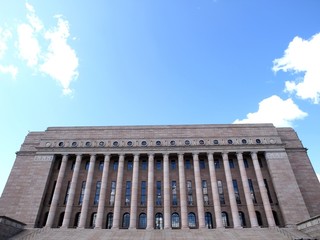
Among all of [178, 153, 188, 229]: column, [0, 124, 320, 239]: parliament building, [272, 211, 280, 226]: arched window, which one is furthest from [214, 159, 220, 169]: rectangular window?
[272, 211, 280, 226]: arched window

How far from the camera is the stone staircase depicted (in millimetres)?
31330

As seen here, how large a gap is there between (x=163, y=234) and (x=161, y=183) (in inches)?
418

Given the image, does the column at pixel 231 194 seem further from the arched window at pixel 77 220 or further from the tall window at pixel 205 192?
the arched window at pixel 77 220

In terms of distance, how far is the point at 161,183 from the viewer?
42.5 meters

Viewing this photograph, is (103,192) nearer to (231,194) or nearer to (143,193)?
(143,193)

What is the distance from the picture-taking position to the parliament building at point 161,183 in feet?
121

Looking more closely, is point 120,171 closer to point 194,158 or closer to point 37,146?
point 194,158

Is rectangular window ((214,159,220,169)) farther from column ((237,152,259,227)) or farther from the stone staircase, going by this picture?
the stone staircase

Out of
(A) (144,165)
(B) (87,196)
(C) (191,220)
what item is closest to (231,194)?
(C) (191,220)

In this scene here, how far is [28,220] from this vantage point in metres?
37.5

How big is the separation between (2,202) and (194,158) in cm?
3400

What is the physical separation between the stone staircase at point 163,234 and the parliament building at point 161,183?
14cm

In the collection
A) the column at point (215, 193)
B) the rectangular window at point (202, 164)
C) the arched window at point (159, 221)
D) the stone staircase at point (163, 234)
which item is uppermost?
the rectangular window at point (202, 164)

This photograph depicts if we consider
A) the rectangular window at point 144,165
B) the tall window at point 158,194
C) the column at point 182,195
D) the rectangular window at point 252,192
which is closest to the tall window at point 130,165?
the rectangular window at point 144,165
